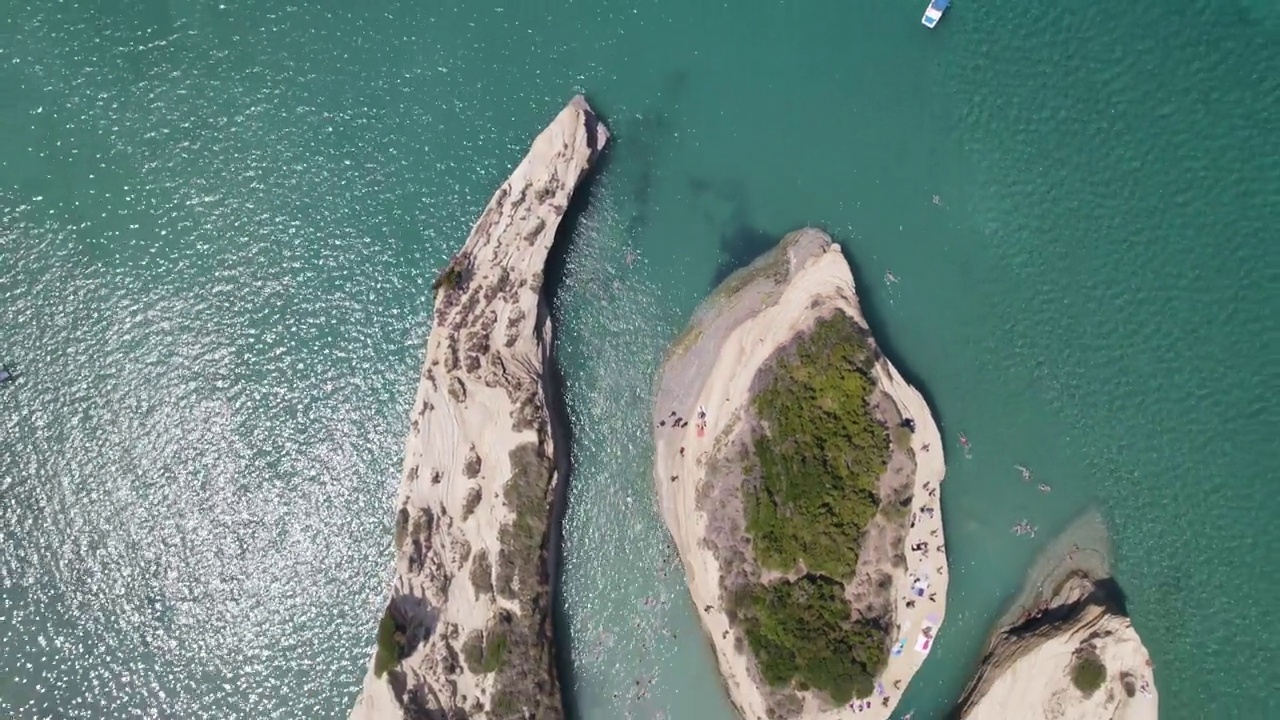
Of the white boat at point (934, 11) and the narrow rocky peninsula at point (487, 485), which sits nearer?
the narrow rocky peninsula at point (487, 485)

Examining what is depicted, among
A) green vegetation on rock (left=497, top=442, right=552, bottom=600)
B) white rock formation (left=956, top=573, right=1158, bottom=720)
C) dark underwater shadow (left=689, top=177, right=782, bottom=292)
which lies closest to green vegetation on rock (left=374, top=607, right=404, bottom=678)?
green vegetation on rock (left=497, top=442, right=552, bottom=600)

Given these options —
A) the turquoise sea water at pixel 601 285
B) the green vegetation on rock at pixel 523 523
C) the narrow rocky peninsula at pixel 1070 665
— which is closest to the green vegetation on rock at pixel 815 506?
the turquoise sea water at pixel 601 285

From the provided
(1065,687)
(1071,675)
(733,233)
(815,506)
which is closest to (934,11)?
(733,233)

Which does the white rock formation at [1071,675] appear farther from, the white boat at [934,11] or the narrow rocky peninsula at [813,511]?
the white boat at [934,11]

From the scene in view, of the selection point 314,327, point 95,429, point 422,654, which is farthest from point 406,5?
point 422,654

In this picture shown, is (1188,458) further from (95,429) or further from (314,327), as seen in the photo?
(95,429)

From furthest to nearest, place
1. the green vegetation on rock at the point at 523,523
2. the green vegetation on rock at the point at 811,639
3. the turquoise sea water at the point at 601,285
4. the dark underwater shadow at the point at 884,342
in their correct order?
1. the dark underwater shadow at the point at 884,342
2. the turquoise sea water at the point at 601,285
3. the green vegetation on rock at the point at 523,523
4. the green vegetation on rock at the point at 811,639

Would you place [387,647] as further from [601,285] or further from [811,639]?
[601,285]
